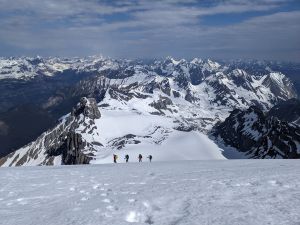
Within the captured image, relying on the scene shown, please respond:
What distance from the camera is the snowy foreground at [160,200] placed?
16047 millimetres

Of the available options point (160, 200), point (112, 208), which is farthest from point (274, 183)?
point (112, 208)

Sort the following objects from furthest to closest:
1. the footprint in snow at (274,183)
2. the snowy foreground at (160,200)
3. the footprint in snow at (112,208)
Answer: the footprint in snow at (274,183) < the footprint in snow at (112,208) < the snowy foreground at (160,200)

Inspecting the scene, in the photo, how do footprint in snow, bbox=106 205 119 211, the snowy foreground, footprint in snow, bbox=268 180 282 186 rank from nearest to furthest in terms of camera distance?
1. the snowy foreground
2. footprint in snow, bbox=106 205 119 211
3. footprint in snow, bbox=268 180 282 186

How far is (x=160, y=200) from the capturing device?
1928 cm

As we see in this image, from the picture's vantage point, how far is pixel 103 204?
19.5m

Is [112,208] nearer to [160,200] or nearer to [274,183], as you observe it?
[160,200]

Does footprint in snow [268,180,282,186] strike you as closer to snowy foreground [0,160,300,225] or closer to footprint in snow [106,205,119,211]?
snowy foreground [0,160,300,225]

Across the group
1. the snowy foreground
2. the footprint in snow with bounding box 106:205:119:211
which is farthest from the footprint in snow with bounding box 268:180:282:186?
the footprint in snow with bounding box 106:205:119:211

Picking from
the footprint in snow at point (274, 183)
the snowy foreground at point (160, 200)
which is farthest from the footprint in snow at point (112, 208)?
the footprint in snow at point (274, 183)

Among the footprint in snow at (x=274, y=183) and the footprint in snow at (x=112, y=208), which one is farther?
the footprint in snow at (x=274, y=183)

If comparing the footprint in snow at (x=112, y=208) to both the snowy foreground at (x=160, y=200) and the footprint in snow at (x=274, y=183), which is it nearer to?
the snowy foreground at (x=160, y=200)

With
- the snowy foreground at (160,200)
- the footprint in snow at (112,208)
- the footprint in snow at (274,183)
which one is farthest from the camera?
the footprint in snow at (274,183)

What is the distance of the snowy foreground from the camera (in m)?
16.0

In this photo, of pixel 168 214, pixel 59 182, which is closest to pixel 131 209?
pixel 168 214
